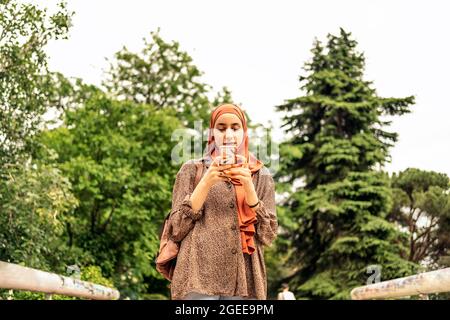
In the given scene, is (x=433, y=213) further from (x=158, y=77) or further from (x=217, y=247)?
(x=158, y=77)

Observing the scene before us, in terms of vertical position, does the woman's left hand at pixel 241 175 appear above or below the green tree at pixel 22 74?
below

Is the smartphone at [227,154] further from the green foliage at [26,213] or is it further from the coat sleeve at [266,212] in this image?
the green foliage at [26,213]

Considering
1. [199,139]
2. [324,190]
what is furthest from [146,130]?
[199,139]

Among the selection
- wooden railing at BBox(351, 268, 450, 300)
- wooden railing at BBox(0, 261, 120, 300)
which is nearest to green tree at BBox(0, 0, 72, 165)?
wooden railing at BBox(0, 261, 120, 300)

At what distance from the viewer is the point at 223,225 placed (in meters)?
2.82

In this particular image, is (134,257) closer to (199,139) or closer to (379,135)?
(379,135)

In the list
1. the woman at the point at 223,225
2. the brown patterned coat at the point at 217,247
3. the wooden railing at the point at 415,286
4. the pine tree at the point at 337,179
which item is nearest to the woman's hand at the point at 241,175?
the woman at the point at 223,225

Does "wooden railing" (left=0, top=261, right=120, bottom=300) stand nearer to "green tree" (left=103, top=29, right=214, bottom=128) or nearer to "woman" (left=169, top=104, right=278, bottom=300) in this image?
"woman" (left=169, top=104, right=278, bottom=300)

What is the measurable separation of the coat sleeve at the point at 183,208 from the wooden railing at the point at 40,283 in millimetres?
1745

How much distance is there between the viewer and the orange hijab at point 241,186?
280cm

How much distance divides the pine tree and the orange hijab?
64.5ft

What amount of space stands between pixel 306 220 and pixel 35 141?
16.9 metres

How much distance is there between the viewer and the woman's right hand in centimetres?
274
